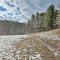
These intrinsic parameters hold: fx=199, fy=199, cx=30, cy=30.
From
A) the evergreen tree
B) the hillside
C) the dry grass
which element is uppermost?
the evergreen tree

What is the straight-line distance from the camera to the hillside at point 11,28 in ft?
8.72

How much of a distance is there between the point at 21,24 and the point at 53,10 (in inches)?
18.8

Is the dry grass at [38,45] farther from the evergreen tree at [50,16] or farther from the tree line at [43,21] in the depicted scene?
the evergreen tree at [50,16]

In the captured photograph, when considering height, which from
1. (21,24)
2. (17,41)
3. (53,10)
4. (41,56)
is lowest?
(41,56)

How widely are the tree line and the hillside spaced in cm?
11

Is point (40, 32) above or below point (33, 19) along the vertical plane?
below

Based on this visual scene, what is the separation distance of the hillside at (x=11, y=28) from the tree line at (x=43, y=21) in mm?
108

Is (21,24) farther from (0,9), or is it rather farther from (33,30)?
(0,9)

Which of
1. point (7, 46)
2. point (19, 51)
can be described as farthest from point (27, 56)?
point (7, 46)

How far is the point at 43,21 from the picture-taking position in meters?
2.69

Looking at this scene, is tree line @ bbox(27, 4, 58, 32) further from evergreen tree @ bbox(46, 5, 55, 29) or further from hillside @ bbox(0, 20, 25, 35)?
hillside @ bbox(0, 20, 25, 35)

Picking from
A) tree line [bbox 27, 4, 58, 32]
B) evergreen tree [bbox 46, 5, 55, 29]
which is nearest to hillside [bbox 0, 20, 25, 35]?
tree line [bbox 27, 4, 58, 32]

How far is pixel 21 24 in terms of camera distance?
267 centimetres

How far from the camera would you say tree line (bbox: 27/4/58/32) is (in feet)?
8.78
